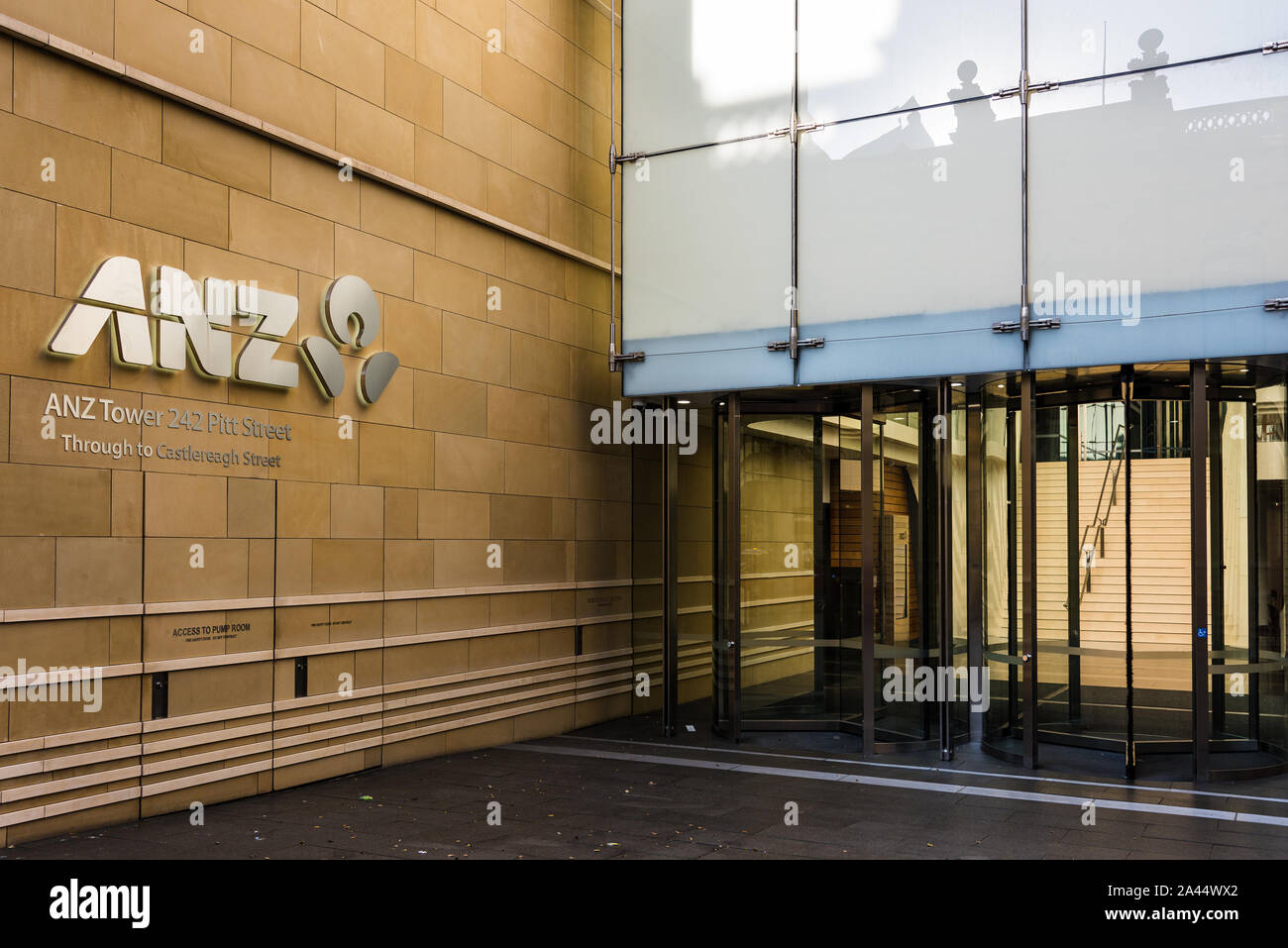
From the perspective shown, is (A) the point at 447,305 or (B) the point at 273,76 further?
(A) the point at 447,305

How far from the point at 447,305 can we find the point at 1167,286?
6.34 meters

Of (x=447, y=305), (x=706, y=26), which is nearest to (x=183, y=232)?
(x=447, y=305)

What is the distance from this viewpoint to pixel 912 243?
33.6ft

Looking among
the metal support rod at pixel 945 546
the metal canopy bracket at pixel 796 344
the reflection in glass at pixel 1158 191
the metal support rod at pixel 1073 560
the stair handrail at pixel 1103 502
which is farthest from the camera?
the metal canopy bracket at pixel 796 344

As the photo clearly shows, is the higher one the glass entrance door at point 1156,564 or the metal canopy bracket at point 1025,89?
the metal canopy bracket at point 1025,89

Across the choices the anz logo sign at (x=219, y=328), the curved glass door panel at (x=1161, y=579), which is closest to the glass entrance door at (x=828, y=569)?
the curved glass door panel at (x=1161, y=579)

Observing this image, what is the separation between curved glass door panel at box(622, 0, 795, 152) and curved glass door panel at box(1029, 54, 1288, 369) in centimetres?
260

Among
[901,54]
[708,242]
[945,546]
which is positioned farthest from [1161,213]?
[708,242]

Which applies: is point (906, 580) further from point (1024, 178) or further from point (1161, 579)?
point (1024, 178)

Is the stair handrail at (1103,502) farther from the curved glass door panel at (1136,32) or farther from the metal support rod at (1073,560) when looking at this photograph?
the curved glass door panel at (1136,32)

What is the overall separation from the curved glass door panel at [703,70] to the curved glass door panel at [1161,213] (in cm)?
260

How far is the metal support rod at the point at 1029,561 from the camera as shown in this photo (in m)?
9.73

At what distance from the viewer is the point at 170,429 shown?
797 cm

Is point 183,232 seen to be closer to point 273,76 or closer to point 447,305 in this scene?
point 273,76
